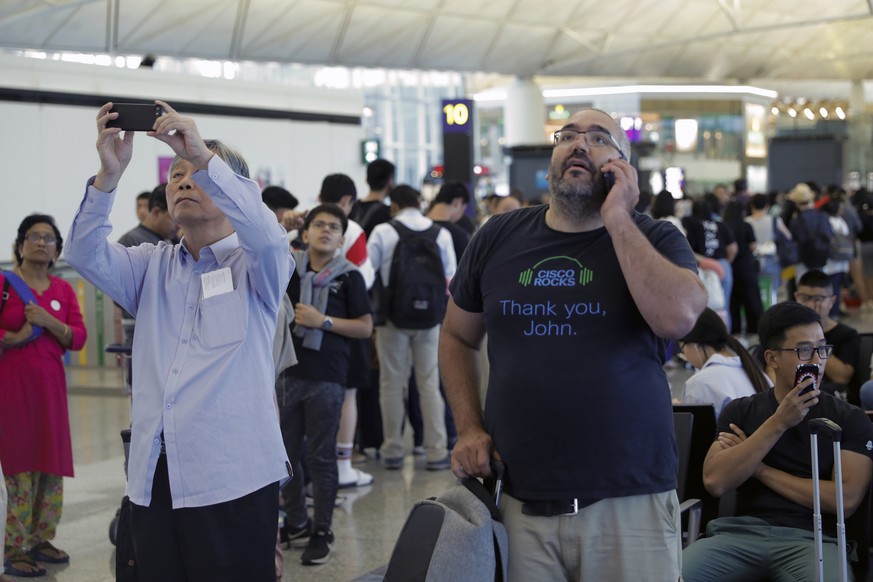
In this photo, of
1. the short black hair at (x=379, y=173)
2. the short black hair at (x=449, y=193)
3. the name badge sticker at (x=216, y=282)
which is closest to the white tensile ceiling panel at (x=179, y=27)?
the short black hair at (x=379, y=173)

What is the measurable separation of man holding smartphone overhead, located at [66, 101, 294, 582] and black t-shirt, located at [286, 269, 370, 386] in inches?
104

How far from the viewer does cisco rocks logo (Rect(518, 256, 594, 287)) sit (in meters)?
2.65

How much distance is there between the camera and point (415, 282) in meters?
7.43

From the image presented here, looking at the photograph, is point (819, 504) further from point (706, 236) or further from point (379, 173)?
point (706, 236)

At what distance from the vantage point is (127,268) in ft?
9.84

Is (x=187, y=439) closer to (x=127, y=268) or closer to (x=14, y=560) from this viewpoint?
(x=127, y=268)

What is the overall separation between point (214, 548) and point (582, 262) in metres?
1.19

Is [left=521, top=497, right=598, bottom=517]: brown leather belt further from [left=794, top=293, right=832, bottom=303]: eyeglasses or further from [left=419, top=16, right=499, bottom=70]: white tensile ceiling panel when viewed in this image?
[left=419, top=16, right=499, bottom=70]: white tensile ceiling panel

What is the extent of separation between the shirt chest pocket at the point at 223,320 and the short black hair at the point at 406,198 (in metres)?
4.81

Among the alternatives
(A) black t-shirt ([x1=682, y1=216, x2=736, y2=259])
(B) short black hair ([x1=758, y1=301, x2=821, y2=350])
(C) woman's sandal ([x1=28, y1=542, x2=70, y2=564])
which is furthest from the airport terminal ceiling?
(B) short black hair ([x1=758, y1=301, x2=821, y2=350])

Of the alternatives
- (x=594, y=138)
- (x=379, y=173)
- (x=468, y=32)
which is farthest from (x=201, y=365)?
(x=468, y=32)

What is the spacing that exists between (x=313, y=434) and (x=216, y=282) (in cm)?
274

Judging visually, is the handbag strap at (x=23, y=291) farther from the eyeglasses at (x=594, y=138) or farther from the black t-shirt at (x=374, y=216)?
the eyeglasses at (x=594, y=138)

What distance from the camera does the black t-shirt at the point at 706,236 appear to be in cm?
1209
